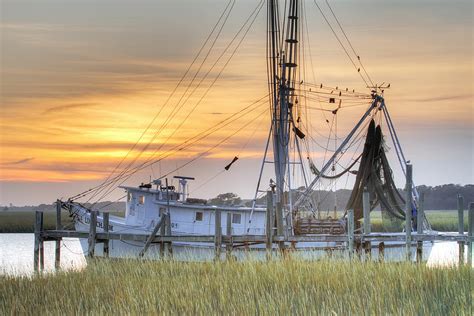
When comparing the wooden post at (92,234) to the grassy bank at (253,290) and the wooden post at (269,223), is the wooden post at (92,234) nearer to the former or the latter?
the wooden post at (269,223)

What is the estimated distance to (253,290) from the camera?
16.8 metres

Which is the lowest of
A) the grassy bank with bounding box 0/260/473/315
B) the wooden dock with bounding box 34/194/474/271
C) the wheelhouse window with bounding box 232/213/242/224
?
the grassy bank with bounding box 0/260/473/315

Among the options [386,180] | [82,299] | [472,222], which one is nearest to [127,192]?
[386,180]

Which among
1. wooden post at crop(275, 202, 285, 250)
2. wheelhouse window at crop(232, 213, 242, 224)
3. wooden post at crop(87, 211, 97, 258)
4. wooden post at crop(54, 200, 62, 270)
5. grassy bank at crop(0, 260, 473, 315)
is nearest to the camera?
grassy bank at crop(0, 260, 473, 315)

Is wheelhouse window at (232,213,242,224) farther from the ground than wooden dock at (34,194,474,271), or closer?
farther from the ground

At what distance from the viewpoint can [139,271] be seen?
70.1ft

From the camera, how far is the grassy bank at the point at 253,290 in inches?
575

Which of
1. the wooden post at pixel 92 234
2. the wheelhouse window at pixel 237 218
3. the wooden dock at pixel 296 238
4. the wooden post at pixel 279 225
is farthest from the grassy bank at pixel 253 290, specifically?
the wheelhouse window at pixel 237 218

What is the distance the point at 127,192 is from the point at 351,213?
12347 mm

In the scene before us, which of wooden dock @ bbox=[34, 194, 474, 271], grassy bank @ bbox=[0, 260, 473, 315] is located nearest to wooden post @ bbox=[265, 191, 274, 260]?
wooden dock @ bbox=[34, 194, 474, 271]

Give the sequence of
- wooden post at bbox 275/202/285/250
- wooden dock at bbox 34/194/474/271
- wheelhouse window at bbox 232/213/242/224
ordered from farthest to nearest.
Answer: wheelhouse window at bbox 232/213/242/224
wooden post at bbox 275/202/285/250
wooden dock at bbox 34/194/474/271

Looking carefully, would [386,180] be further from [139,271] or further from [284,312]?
[284,312]

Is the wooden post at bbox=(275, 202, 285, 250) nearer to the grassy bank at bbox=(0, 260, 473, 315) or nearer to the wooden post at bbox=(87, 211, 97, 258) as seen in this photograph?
the wooden post at bbox=(87, 211, 97, 258)

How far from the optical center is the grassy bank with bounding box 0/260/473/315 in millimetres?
14602
